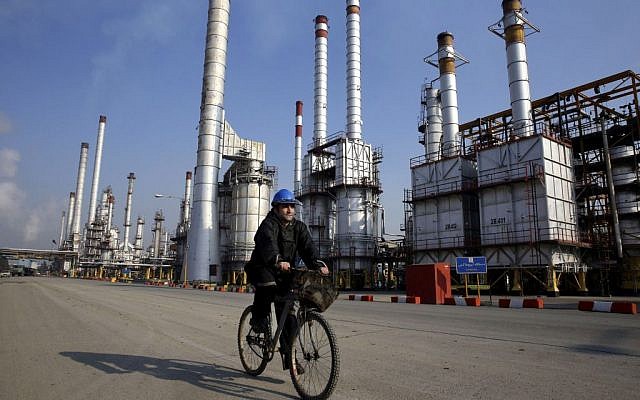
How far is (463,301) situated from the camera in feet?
54.3

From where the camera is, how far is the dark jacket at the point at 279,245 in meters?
3.95

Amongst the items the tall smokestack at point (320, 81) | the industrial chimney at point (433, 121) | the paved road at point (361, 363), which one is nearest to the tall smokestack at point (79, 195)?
the tall smokestack at point (320, 81)

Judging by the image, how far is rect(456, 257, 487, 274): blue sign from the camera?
17050 millimetres

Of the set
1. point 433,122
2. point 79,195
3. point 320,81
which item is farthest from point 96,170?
point 433,122

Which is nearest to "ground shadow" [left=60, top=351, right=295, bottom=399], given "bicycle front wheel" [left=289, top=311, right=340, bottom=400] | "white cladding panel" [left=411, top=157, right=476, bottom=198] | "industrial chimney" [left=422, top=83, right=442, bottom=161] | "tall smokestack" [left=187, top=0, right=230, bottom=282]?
"bicycle front wheel" [left=289, top=311, right=340, bottom=400]

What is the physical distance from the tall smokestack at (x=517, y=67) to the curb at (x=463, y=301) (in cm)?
1717

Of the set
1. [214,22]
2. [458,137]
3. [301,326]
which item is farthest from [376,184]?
[301,326]

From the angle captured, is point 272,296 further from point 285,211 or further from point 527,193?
point 527,193

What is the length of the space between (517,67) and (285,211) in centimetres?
3094

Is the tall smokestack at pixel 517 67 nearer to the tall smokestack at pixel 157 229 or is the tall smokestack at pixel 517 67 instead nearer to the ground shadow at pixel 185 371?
the ground shadow at pixel 185 371

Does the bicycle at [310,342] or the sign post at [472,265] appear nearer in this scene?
the bicycle at [310,342]

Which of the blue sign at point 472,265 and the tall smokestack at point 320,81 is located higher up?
the tall smokestack at point 320,81

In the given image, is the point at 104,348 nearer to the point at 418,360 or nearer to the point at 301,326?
the point at 301,326

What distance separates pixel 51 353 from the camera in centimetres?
579
